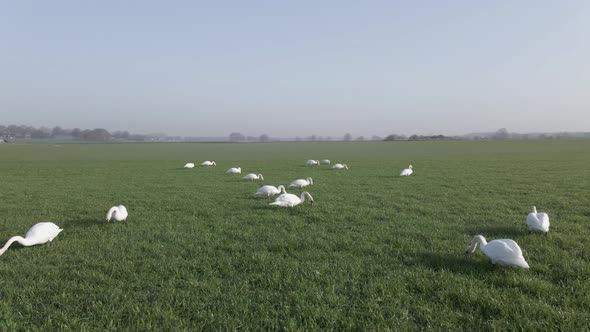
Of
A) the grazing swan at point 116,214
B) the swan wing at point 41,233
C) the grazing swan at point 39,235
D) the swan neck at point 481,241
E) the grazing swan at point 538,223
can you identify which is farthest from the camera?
the grazing swan at point 116,214

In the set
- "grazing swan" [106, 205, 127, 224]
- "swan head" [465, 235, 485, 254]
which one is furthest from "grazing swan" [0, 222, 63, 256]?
"swan head" [465, 235, 485, 254]

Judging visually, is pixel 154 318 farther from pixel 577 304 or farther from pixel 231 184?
pixel 231 184

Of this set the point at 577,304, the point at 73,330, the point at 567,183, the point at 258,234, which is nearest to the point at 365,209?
the point at 258,234

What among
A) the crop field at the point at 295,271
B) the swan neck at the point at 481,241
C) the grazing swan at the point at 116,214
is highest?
the swan neck at the point at 481,241

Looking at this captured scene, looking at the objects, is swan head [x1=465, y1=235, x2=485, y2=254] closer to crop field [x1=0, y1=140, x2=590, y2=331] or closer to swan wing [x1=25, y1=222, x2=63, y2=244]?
crop field [x1=0, y1=140, x2=590, y2=331]

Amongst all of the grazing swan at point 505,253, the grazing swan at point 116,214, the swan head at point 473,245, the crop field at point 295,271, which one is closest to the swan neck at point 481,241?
the swan head at point 473,245

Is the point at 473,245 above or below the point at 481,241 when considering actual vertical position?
below

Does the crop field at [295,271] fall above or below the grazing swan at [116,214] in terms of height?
below

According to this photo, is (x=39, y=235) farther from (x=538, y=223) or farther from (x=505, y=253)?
(x=538, y=223)

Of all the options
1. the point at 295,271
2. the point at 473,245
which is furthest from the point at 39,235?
the point at 473,245

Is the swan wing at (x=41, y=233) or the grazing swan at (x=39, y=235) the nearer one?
the grazing swan at (x=39, y=235)

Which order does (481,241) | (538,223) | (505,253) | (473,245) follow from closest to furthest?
(505,253)
(481,241)
(473,245)
(538,223)

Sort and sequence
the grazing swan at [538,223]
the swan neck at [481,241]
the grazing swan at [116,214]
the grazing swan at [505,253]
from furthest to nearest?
the grazing swan at [116,214]
the grazing swan at [538,223]
the swan neck at [481,241]
the grazing swan at [505,253]

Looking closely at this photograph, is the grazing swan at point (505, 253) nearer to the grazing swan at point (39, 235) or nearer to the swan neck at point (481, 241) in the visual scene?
the swan neck at point (481, 241)
